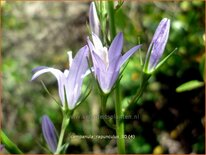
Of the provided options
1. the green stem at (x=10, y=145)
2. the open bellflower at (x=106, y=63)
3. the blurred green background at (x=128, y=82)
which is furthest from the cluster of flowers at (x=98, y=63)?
the blurred green background at (x=128, y=82)

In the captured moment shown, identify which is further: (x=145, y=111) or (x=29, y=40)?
(x=29, y=40)

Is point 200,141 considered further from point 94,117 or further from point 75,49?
point 75,49

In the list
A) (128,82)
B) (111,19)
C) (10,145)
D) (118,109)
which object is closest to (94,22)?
(111,19)

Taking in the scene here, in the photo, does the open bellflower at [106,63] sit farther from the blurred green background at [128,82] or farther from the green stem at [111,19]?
the blurred green background at [128,82]

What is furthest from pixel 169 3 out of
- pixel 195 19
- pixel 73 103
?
pixel 73 103

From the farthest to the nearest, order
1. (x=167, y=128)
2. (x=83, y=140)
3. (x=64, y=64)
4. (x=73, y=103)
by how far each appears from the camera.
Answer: (x=64, y=64)
(x=83, y=140)
(x=167, y=128)
(x=73, y=103)

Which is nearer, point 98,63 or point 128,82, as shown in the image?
point 98,63

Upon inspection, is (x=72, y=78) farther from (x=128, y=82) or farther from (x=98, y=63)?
(x=128, y=82)
